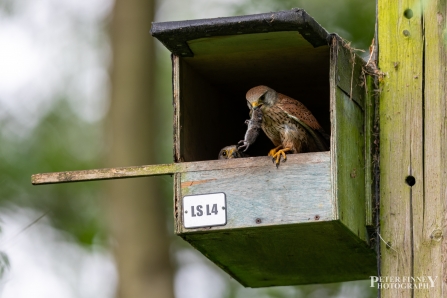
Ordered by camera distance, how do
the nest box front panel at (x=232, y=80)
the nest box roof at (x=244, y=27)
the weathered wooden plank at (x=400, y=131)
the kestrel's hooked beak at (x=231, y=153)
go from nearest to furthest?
1. the nest box roof at (x=244, y=27)
2. the weathered wooden plank at (x=400, y=131)
3. the nest box front panel at (x=232, y=80)
4. the kestrel's hooked beak at (x=231, y=153)

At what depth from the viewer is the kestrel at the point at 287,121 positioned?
5758 millimetres

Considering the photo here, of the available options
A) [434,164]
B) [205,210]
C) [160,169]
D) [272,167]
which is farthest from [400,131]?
[160,169]

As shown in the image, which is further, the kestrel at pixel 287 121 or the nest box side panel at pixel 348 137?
the kestrel at pixel 287 121

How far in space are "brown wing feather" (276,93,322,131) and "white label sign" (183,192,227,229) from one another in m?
0.92

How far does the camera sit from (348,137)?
5.23 meters

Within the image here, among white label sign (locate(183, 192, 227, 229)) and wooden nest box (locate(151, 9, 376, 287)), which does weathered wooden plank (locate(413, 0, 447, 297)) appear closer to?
wooden nest box (locate(151, 9, 376, 287))

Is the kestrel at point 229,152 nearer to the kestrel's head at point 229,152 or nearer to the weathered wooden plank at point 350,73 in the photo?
the kestrel's head at point 229,152

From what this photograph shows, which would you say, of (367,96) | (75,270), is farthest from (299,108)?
(75,270)

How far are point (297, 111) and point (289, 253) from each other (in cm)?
83

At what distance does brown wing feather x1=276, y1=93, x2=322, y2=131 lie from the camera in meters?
5.77

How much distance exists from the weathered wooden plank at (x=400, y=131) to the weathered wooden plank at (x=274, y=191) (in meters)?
0.60

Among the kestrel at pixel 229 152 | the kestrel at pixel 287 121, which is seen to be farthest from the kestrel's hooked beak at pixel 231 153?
the kestrel at pixel 287 121

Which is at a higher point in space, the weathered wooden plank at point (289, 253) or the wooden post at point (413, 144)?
the wooden post at point (413, 144)

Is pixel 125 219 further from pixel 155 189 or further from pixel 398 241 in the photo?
pixel 398 241
